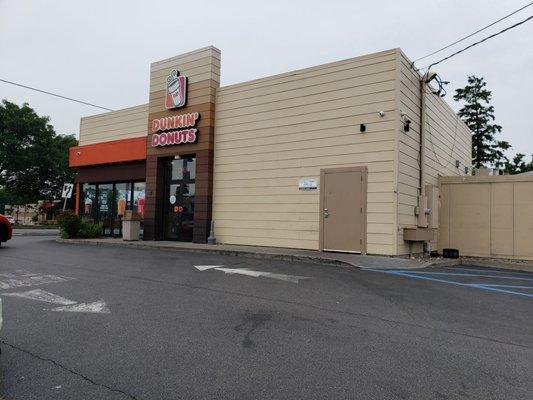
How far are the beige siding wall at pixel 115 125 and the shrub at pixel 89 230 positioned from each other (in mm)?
4049

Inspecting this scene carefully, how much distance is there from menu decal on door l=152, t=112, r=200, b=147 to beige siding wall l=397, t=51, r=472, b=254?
23.8 feet

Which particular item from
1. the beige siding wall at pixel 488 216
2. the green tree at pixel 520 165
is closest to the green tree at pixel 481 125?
the green tree at pixel 520 165

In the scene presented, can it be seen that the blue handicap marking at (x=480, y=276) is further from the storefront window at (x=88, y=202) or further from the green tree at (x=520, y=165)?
the green tree at (x=520, y=165)

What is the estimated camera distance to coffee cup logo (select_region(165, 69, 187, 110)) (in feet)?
51.4

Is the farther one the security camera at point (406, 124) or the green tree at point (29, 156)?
the green tree at point (29, 156)

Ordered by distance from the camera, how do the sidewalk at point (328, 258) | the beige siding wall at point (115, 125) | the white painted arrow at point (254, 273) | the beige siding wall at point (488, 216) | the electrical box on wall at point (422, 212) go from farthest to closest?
the beige siding wall at point (115, 125) → the beige siding wall at point (488, 216) → the electrical box on wall at point (422, 212) → the sidewalk at point (328, 258) → the white painted arrow at point (254, 273)

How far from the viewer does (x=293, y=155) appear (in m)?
13.2

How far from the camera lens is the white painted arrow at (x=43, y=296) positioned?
6.11 meters

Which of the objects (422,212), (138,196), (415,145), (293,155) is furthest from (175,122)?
(422,212)

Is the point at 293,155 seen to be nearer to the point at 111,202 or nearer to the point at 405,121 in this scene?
the point at 405,121

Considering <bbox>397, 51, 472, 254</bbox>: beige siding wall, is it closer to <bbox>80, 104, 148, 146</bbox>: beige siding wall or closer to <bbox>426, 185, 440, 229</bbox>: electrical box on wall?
<bbox>426, 185, 440, 229</bbox>: electrical box on wall

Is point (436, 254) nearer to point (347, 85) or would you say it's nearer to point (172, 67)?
point (347, 85)

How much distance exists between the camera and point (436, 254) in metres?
13.3

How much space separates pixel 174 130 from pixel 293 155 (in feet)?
17.5
